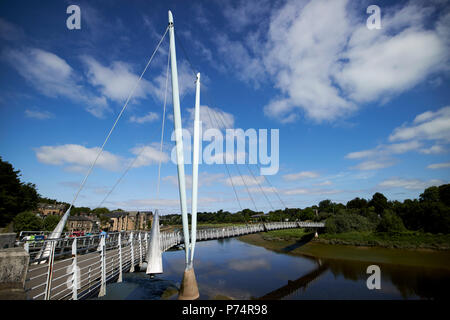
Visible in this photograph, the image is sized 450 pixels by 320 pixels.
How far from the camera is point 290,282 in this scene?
25328 millimetres

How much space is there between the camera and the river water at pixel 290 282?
810 inches

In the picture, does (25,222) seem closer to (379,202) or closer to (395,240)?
(395,240)

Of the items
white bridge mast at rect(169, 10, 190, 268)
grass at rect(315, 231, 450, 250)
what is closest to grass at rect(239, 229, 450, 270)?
grass at rect(315, 231, 450, 250)

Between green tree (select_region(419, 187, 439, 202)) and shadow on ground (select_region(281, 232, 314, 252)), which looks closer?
shadow on ground (select_region(281, 232, 314, 252))

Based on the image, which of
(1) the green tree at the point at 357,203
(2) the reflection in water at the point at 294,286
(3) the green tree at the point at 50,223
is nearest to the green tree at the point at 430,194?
(1) the green tree at the point at 357,203

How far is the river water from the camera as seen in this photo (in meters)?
20.6

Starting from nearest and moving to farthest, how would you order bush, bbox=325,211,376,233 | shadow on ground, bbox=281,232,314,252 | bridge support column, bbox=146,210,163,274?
1. bridge support column, bbox=146,210,163,274
2. shadow on ground, bbox=281,232,314,252
3. bush, bbox=325,211,376,233


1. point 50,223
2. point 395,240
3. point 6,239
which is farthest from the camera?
point 50,223

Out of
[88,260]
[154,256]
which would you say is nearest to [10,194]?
[88,260]

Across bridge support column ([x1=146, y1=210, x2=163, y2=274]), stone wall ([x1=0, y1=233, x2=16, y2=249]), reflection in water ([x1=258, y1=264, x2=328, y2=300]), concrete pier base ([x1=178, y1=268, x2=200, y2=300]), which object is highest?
stone wall ([x1=0, y1=233, x2=16, y2=249])

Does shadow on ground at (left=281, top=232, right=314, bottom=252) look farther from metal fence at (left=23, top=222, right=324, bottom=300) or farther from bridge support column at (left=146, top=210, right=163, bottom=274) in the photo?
bridge support column at (left=146, top=210, right=163, bottom=274)

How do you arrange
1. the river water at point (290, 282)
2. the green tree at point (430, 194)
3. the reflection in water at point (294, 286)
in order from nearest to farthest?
the river water at point (290, 282), the reflection in water at point (294, 286), the green tree at point (430, 194)

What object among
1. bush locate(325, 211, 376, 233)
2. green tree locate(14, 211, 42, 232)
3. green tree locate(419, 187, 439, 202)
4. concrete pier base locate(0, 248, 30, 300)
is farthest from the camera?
green tree locate(419, 187, 439, 202)

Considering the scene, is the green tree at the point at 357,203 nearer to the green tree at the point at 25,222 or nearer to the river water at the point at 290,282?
the river water at the point at 290,282
